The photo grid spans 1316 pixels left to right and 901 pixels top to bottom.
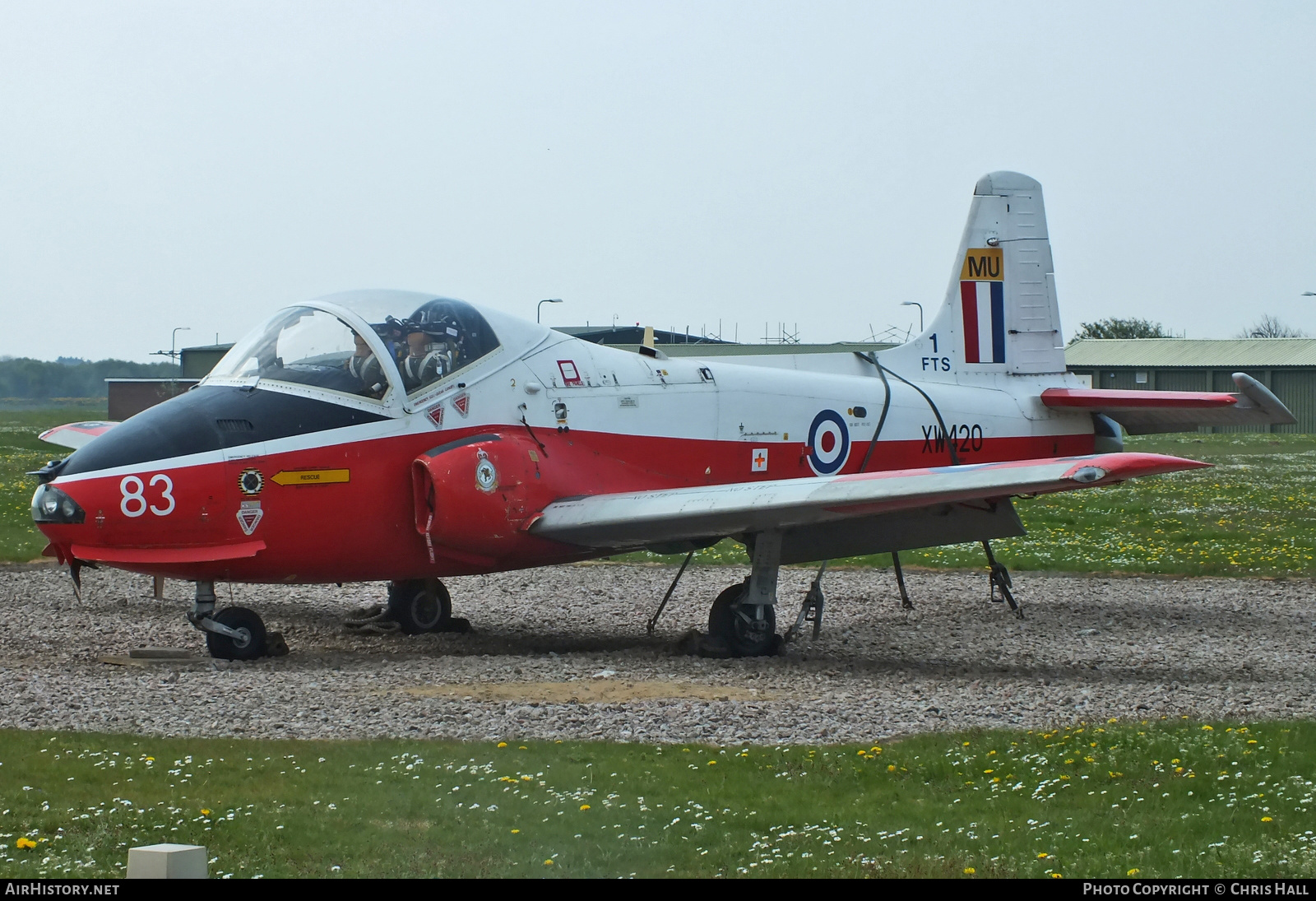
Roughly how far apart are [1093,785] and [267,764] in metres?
4.19

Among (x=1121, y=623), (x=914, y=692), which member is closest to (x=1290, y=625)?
(x=1121, y=623)

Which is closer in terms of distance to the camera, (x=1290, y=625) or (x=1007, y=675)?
(x=1007, y=675)

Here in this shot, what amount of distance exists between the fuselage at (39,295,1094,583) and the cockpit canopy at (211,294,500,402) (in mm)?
43

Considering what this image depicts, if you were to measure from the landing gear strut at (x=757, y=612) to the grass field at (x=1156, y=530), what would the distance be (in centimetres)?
757

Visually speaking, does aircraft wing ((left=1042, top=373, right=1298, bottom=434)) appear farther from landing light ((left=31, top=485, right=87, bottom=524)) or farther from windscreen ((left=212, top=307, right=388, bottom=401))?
landing light ((left=31, top=485, right=87, bottom=524))

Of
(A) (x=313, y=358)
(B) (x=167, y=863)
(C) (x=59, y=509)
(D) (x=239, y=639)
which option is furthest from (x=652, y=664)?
(B) (x=167, y=863)

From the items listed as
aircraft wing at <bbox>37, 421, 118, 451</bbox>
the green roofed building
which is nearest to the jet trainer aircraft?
aircraft wing at <bbox>37, 421, 118, 451</bbox>

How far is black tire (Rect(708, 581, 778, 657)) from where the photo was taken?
11469mm

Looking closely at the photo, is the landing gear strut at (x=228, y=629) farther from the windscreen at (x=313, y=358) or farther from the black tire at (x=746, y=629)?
the black tire at (x=746, y=629)

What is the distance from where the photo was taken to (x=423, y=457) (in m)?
10.7

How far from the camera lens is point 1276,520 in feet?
76.5

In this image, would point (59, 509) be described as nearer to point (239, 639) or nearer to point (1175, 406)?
point (239, 639)

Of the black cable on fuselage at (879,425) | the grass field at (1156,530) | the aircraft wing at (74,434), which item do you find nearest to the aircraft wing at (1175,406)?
the black cable on fuselage at (879,425)
